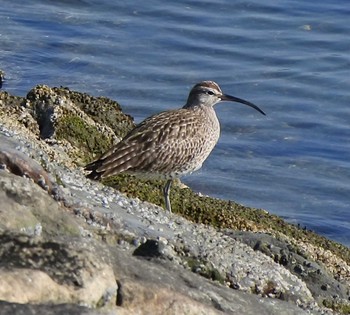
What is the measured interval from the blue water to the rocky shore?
371 cm

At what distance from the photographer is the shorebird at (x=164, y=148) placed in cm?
1234

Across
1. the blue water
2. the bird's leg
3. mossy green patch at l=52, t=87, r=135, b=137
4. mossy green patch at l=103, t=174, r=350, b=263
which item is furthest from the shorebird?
the blue water

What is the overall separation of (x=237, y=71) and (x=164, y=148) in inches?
329

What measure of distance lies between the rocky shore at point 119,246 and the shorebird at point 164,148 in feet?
1.10

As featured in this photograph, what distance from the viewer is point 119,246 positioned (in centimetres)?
805

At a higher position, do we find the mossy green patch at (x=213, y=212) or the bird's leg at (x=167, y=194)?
the bird's leg at (x=167, y=194)

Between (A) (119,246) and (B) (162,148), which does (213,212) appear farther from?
(A) (119,246)

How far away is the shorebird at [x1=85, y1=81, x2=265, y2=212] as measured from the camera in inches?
486

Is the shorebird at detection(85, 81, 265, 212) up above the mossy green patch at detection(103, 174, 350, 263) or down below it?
above

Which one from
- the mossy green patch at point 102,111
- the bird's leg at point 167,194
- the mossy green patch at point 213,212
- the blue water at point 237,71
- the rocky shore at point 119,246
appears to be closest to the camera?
the rocky shore at point 119,246

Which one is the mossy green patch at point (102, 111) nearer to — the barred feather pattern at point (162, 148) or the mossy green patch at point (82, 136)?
the mossy green patch at point (82, 136)

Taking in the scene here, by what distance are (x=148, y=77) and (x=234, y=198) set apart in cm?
445

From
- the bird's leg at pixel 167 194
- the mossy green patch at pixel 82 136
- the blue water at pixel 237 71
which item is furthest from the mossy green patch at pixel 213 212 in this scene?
the blue water at pixel 237 71

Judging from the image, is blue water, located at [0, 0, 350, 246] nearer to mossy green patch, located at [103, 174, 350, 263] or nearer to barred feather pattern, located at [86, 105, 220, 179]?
mossy green patch, located at [103, 174, 350, 263]
